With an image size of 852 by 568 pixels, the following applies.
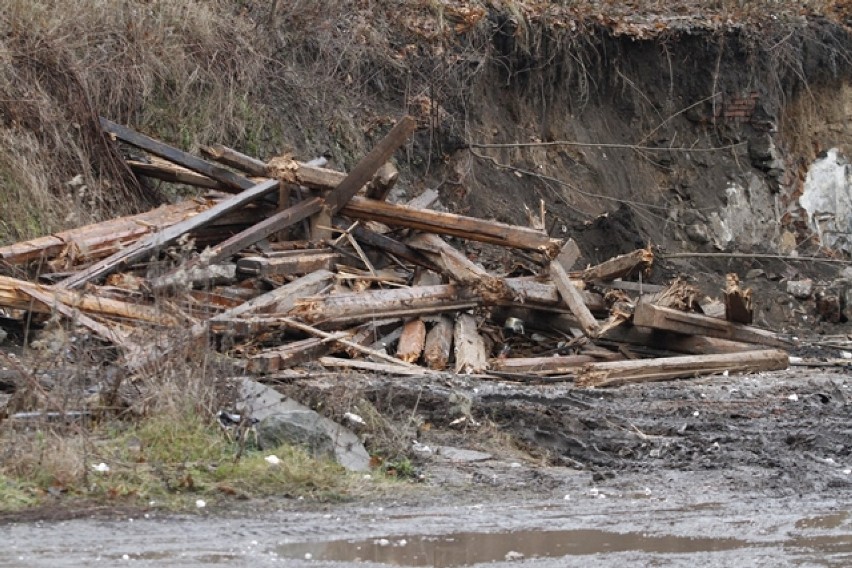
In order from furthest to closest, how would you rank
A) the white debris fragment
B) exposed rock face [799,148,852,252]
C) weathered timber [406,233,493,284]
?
1. exposed rock face [799,148,852,252]
2. weathered timber [406,233,493,284]
3. the white debris fragment

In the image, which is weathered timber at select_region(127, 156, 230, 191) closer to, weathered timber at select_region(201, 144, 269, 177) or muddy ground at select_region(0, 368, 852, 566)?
weathered timber at select_region(201, 144, 269, 177)

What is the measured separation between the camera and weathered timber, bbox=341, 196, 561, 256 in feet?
40.7

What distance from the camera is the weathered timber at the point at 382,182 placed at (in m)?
12.4

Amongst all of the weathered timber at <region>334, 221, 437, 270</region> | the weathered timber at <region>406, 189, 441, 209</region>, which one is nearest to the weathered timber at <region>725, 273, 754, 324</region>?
the weathered timber at <region>334, 221, 437, 270</region>

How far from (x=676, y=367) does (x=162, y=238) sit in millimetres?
4673

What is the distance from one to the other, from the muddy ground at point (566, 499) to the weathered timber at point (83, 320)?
4.88 feet

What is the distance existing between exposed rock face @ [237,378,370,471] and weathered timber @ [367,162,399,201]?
4482 mm

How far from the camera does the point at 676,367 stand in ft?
37.4

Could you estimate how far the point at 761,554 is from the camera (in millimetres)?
6332

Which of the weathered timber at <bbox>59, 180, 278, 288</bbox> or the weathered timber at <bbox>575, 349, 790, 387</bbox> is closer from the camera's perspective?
the weathered timber at <bbox>59, 180, 278, 288</bbox>

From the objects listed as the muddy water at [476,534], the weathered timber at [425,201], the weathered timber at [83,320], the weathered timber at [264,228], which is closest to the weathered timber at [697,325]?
the weathered timber at [425,201]

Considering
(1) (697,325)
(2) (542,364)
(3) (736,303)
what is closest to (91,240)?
(2) (542,364)

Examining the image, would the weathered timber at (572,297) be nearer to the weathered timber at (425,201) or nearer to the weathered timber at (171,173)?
the weathered timber at (425,201)

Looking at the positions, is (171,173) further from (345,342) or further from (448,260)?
(345,342)
